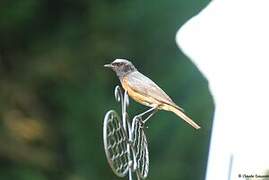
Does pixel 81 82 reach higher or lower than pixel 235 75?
lower

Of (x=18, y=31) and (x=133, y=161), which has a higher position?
(x=18, y=31)

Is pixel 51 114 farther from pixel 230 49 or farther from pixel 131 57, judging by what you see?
pixel 230 49

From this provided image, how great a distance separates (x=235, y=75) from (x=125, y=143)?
389mm

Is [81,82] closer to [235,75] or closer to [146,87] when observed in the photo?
[146,87]

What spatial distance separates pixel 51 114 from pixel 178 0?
0.48 meters

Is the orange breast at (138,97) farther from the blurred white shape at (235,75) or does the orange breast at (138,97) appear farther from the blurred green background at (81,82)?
the blurred white shape at (235,75)

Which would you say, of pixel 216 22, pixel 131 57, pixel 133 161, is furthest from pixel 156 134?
pixel 216 22

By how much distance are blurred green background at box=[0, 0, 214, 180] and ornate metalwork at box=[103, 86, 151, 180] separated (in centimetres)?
2

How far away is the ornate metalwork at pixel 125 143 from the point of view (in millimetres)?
1723

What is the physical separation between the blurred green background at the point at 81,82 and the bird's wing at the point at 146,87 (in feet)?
0.08

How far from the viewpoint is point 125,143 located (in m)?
1.76

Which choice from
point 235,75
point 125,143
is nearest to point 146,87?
point 125,143

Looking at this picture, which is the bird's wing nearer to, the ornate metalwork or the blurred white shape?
the ornate metalwork

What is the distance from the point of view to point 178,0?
1.79 meters
